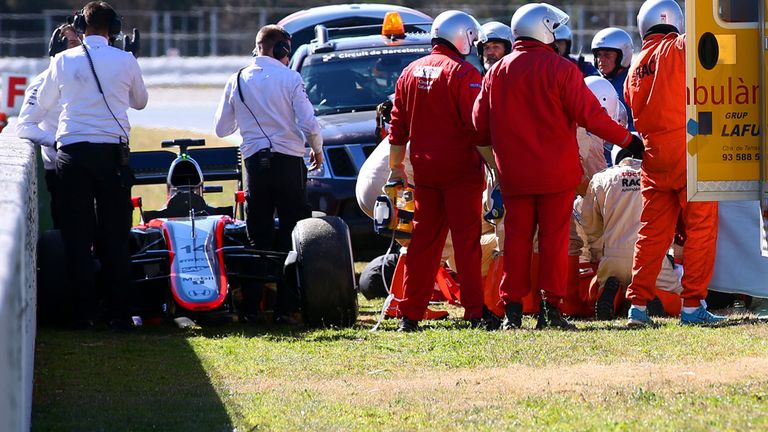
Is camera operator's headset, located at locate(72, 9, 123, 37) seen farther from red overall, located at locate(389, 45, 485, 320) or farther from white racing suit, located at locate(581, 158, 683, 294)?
white racing suit, located at locate(581, 158, 683, 294)

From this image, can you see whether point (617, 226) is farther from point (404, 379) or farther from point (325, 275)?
point (404, 379)

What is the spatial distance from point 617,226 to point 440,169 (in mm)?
1449

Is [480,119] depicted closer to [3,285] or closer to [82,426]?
[82,426]

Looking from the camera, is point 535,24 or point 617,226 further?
point 617,226

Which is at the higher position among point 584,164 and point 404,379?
point 584,164

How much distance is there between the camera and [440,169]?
9.60 m

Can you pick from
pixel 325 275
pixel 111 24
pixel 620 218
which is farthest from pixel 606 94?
pixel 111 24

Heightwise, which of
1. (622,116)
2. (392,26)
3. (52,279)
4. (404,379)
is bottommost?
(404,379)

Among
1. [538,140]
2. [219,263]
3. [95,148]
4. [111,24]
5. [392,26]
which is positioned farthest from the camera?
[392,26]

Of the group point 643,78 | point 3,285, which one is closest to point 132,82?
point 643,78

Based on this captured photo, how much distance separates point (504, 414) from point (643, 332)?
8.98ft

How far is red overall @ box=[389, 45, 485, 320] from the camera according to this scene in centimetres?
954

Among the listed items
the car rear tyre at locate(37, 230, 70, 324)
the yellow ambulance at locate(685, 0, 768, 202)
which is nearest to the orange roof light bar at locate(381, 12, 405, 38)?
the car rear tyre at locate(37, 230, 70, 324)

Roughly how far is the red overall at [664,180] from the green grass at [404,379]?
37 cm
